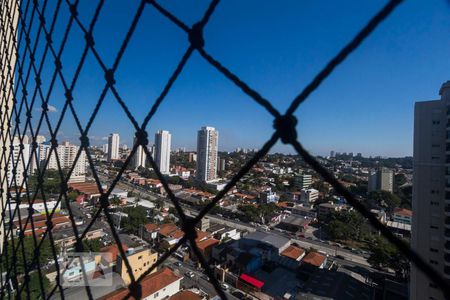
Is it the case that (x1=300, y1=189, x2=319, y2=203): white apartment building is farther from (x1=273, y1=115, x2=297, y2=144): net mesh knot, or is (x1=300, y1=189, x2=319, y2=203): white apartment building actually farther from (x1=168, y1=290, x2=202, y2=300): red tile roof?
(x1=273, y1=115, x2=297, y2=144): net mesh knot

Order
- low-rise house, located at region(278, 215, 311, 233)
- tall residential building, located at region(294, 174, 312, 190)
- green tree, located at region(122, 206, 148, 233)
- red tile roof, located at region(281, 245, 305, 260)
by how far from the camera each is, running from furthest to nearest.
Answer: tall residential building, located at region(294, 174, 312, 190)
low-rise house, located at region(278, 215, 311, 233)
green tree, located at region(122, 206, 148, 233)
red tile roof, located at region(281, 245, 305, 260)

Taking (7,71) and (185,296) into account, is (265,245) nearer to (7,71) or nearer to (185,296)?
(185,296)

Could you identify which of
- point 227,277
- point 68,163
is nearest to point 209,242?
point 227,277

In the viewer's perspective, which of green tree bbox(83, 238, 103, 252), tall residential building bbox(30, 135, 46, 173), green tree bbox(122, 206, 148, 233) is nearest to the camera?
tall residential building bbox(30, 135, 46, 173)

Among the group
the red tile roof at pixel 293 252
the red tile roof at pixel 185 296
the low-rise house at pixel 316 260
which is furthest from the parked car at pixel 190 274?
the low-rise house at pixel 316 260

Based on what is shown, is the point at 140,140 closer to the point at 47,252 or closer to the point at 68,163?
the point at 47,252

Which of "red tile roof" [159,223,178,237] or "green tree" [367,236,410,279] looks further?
"red tile roof" [159,223,178,237]

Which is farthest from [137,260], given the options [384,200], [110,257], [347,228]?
[384,200]

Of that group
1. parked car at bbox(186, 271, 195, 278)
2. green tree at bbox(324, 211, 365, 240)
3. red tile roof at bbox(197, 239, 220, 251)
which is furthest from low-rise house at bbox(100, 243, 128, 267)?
green tree at bbox(324, 211, 365, 240)
